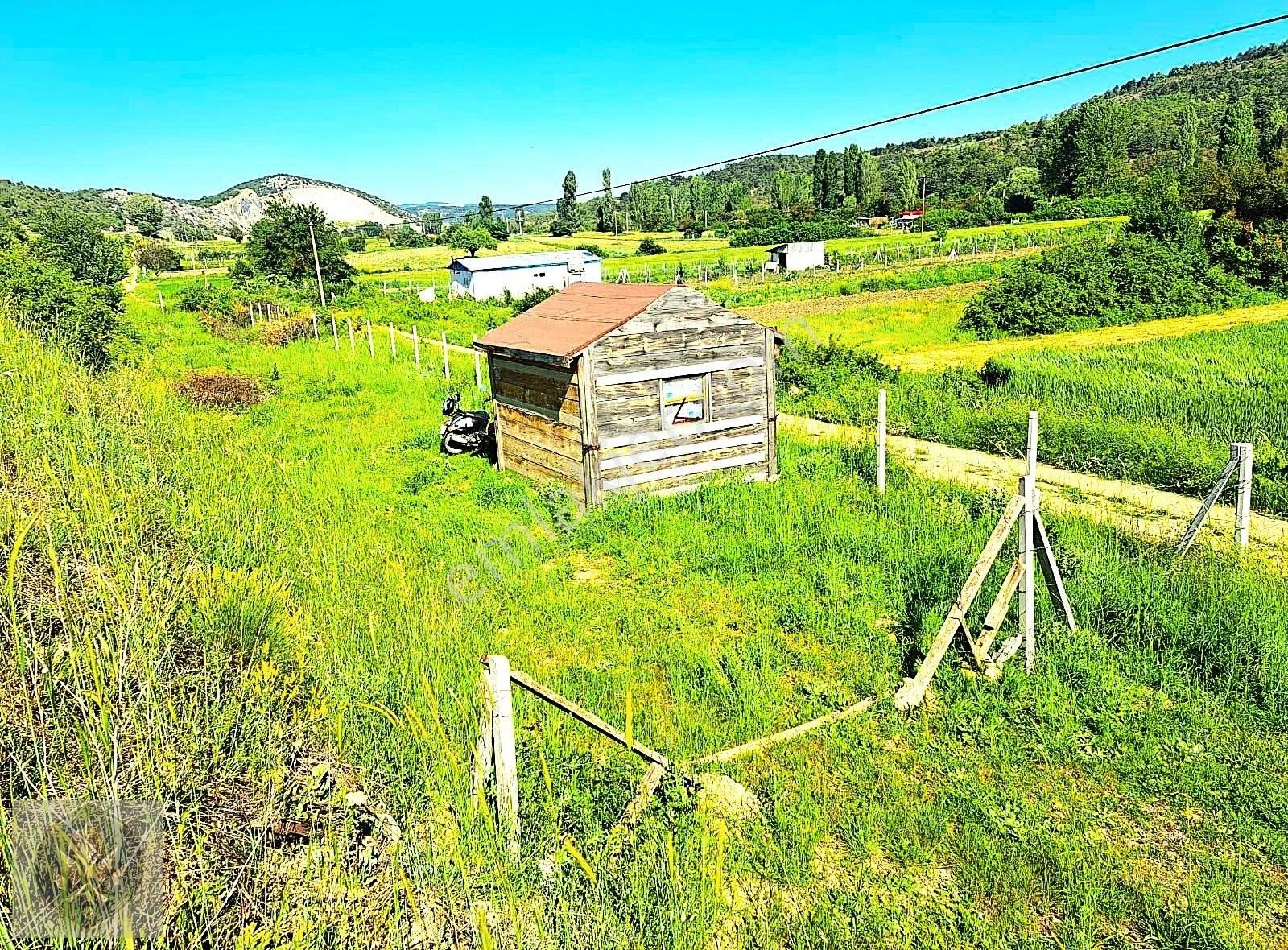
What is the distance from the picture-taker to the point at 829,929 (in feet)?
13.4

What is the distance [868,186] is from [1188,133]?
134 ft

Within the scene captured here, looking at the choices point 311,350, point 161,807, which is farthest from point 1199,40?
point 311,350

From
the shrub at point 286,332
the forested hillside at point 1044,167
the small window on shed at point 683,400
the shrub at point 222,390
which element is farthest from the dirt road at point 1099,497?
the forested hillside at point 1044,167

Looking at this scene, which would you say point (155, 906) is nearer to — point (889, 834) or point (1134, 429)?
point (889, 834)

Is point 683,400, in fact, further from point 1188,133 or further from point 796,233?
point 1188,133

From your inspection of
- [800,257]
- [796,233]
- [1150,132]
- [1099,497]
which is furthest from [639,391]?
[1150,132]

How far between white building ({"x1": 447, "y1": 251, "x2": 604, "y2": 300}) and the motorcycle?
3284 centimetres

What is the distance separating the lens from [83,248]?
38250 millimetres

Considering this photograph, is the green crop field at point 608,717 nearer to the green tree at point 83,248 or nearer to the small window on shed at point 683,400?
the small window on shed at point 683,400

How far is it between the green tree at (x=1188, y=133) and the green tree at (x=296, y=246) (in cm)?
9130

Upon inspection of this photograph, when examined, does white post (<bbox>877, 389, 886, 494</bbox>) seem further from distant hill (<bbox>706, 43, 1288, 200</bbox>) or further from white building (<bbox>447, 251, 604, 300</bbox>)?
distant hill (<bbox>706, 43, 1288, 200</bbox>)

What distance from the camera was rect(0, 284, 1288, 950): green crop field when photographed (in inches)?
119

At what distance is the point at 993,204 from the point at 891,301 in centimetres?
5754

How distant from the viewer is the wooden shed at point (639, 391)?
11.0m
